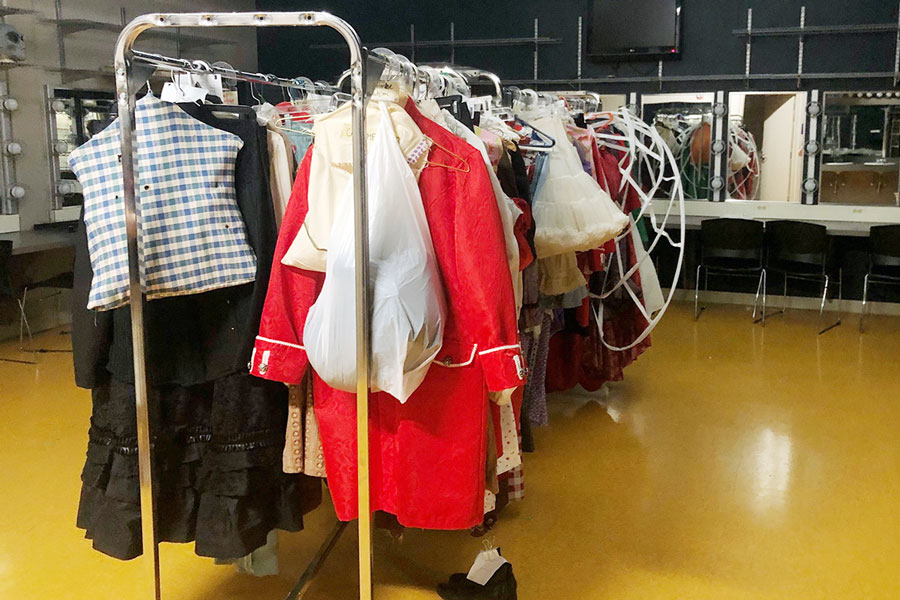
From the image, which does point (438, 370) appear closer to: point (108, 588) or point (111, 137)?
point (111, 137)

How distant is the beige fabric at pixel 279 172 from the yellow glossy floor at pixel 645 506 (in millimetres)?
1202

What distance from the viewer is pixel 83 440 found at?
3887mm

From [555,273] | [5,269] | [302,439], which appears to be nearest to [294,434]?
[302,439]

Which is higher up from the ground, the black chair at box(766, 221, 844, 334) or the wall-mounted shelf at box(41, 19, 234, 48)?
the wall-mounted shelf at box(41, 19, 234, 48)

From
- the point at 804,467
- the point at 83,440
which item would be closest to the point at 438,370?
the point at 804,467

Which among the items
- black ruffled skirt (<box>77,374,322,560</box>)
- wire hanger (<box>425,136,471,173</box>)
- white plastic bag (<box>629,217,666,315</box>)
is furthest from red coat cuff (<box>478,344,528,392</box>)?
white plastic bag (<box>629,217,666,315</box>)

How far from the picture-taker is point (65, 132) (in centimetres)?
617

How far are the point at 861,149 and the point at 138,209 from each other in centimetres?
623

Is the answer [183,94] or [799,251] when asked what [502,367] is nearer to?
[183,94]

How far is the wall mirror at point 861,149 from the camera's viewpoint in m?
6.54

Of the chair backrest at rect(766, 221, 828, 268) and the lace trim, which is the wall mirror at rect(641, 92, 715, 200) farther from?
the lace trim

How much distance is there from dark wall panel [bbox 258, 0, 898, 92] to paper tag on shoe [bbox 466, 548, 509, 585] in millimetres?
5474

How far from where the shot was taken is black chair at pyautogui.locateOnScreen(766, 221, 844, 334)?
5992 mm

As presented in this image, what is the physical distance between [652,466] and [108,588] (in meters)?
2.12
